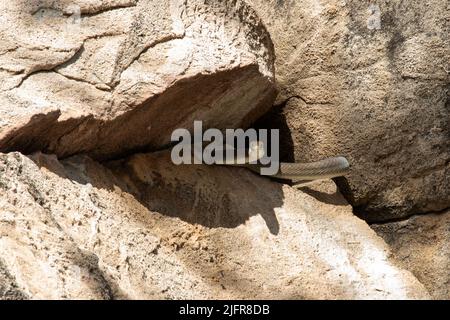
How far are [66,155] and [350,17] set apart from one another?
4.88 ft

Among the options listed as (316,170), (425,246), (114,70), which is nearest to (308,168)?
(316,170)

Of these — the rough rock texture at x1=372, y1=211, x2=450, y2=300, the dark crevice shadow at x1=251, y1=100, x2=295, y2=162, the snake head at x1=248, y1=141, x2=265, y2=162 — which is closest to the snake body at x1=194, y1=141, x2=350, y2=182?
the snake head at x1=248, y1=141, x2=265, y2=162

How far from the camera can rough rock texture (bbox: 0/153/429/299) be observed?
3059 millimetres

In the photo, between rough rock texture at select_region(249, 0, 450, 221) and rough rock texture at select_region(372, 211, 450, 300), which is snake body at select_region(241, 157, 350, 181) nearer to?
rough rock texture at select_region(249, 0, 450, 221)

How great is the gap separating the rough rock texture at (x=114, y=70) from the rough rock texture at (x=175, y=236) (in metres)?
0.13

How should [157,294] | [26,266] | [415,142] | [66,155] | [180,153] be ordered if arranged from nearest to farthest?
[26,266], [157,294], [66,155], [180,153], [415,142]

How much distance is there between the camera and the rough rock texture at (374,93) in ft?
13.8

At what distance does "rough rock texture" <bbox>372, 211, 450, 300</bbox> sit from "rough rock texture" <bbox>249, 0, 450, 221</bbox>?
0.19ft

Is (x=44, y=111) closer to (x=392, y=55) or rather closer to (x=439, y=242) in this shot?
(x=392, y=55)

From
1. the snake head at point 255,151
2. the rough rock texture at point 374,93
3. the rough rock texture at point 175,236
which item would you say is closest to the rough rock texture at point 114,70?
the rough rock texture at point 175,236

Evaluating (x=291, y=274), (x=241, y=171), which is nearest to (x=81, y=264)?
(x=291, y=274)

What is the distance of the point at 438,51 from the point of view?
4.19 m

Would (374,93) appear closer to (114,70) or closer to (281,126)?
(281,126)

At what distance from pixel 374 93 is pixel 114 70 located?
1.27m
